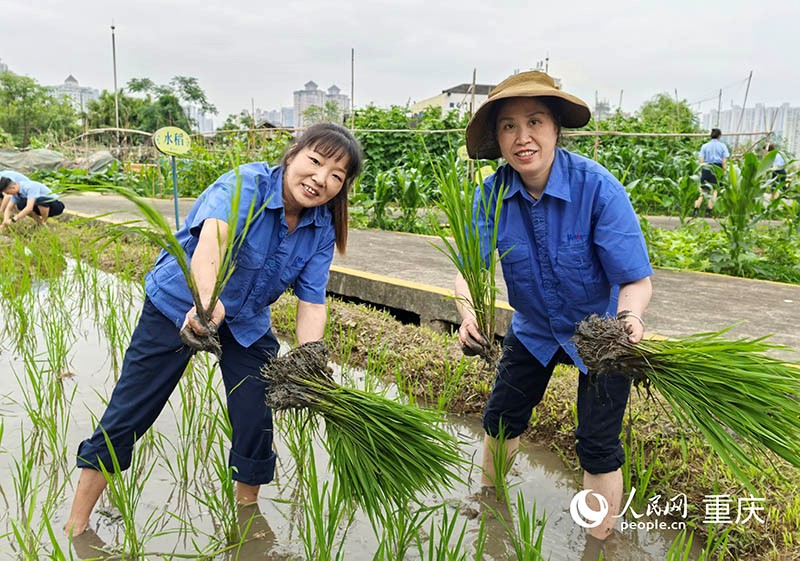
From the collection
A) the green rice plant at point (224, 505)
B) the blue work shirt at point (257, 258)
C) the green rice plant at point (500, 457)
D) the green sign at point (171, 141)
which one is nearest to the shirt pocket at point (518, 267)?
the green rice plant at point (500, 457)

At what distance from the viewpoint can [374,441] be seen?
1506mm

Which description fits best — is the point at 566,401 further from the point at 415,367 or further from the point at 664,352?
the point at 664,352

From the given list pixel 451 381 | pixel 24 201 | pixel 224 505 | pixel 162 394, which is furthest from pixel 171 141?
pixel 24 201

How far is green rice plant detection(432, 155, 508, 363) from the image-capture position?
5.56ft

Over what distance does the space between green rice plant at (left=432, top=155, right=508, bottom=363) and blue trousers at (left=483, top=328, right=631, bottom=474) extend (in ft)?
0.54

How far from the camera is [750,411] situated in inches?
54.2

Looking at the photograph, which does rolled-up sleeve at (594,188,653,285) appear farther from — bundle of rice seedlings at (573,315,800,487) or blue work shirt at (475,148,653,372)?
bundle of rice seedlings at (573,315,800,487)

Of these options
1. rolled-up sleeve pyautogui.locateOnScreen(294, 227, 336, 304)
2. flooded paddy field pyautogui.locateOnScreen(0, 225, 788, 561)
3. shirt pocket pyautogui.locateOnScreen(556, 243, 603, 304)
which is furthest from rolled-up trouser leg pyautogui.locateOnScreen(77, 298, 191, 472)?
shirt pocket pyautogui.locateOnScreen(556, 243, 603, 304)

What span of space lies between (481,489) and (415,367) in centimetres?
82

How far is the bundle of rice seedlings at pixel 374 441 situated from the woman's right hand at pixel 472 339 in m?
0.27

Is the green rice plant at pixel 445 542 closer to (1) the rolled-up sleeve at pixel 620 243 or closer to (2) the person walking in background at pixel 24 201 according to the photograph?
(1) the rolled-up sleeve at pixel 620 243

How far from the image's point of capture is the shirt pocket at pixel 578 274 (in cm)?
170

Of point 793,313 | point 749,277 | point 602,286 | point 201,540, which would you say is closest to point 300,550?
point 201,540

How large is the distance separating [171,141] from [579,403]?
3.22m
